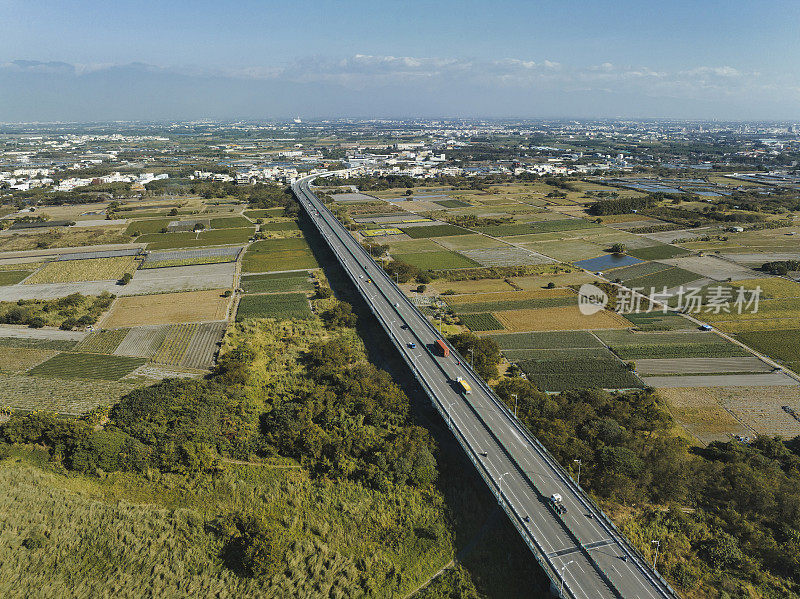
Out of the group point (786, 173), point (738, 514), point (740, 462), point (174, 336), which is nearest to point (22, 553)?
point (174, 336)

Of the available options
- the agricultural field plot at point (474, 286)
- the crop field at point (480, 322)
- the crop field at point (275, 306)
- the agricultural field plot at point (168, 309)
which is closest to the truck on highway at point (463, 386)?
the crop field at point (480, 322)

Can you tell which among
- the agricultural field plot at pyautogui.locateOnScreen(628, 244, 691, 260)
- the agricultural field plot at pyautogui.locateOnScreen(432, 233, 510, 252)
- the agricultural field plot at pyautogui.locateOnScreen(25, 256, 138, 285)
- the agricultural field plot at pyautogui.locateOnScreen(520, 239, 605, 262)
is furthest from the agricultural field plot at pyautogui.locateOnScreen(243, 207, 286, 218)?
the agricultural field plot at pyautogui.locateOnScreen(628, 244, 691, 260)

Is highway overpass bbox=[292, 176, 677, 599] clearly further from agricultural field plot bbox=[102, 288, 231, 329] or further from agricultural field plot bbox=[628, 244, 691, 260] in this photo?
agricultural field plot bbox=[628, 244, 691, 260]

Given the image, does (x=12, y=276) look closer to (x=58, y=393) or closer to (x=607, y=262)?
(x=58, y=393)

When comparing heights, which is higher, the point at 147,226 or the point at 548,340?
the point at 147,226

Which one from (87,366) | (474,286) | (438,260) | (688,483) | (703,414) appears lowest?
(87,366)

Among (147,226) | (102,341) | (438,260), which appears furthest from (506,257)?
(147,226)
